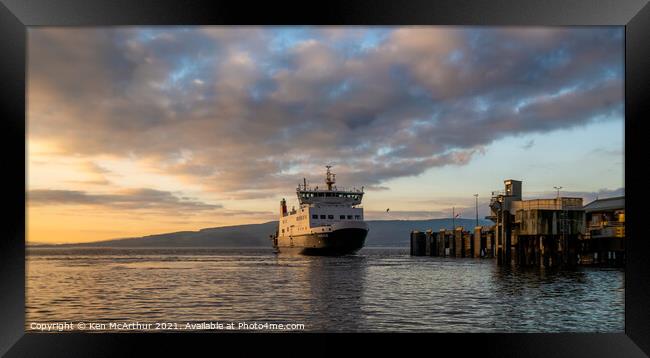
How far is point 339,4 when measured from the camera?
8.12 metres

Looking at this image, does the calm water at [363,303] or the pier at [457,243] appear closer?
the calm water at [363,303]

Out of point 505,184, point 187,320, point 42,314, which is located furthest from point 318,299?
point 505,184

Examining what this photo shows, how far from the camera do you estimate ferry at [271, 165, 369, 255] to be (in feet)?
167

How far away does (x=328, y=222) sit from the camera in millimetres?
55281

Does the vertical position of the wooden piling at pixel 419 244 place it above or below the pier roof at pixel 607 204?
below

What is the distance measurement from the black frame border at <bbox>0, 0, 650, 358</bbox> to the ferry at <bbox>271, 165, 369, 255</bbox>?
Result: 1651 inches

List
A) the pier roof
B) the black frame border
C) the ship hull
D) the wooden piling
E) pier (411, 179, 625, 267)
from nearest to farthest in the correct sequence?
the black frame border → pier (411, 179, 625, 267) → the pier roof → the ship hull → the wooden piling

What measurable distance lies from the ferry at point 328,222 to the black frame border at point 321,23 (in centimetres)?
4194

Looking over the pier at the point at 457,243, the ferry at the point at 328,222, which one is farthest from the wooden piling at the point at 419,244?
the ferry at the point at 328,222

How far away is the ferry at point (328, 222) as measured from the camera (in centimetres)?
5103

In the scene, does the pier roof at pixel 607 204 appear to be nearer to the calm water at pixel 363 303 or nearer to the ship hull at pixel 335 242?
the ship hull at pixel 335 242

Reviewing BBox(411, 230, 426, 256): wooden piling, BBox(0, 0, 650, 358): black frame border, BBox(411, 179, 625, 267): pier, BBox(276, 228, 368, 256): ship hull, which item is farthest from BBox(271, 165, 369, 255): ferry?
BBox(0, 0, 650, 358): black frame border

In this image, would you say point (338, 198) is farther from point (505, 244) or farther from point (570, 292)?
point (570, 292)

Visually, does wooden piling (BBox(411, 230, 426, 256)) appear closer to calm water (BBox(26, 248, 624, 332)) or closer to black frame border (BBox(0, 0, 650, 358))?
calm water (BBox(26, 248, 624, 332))
